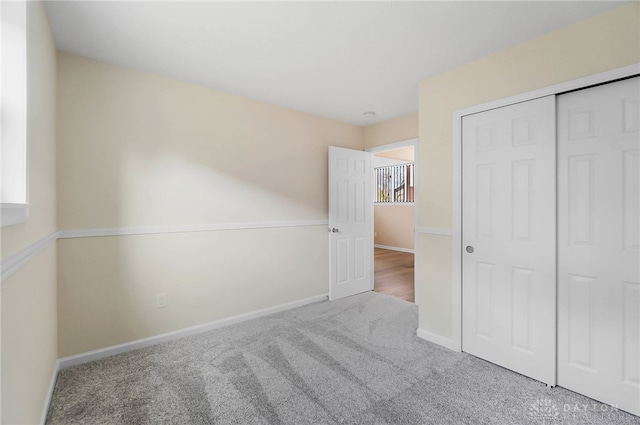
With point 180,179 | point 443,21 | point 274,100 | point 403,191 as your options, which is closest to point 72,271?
point 180,179

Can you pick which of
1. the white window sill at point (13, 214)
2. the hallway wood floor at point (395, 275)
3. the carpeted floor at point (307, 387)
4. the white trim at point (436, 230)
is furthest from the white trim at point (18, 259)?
the hallway wood floor at point (395, 275)

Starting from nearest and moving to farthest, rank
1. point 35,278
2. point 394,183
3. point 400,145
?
point 35,278, point 400,145, point 394,183

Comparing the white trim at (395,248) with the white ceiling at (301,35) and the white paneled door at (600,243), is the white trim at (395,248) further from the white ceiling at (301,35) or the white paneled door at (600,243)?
the white paneled door at (600,243)

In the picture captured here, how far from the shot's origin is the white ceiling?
1.75 m

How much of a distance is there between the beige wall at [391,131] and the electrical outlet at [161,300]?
128 inches

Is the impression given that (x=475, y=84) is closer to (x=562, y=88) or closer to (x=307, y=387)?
(x=562, y=88)

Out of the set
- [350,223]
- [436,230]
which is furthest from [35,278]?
[350,223]

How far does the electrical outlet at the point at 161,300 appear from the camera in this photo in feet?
8.60

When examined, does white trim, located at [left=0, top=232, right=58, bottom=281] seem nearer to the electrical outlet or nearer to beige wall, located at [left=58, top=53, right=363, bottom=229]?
beige wall, located at [left=58, top=53, right=363, bottom=229]

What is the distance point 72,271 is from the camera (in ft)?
7.40

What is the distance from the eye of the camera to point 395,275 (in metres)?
5.10

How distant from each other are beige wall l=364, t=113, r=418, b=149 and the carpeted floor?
→ 2.45m

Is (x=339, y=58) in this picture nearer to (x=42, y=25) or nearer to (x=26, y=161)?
(x=42, y=25)

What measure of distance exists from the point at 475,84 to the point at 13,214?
2930mm
